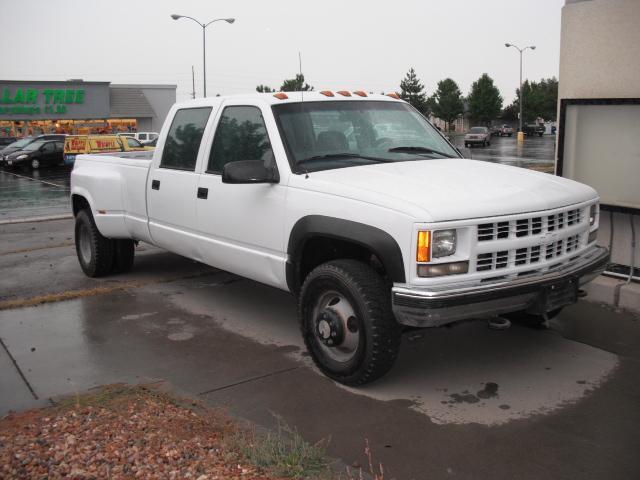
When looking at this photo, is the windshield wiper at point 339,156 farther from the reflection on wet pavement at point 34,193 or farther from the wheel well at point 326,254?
the reflection on wet pavement at point 34,193

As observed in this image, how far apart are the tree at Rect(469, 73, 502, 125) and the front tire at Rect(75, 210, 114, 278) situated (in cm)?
10288

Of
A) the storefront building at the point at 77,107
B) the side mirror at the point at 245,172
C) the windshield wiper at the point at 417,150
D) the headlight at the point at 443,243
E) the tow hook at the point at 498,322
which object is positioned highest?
the storefront building at the point at 77,107

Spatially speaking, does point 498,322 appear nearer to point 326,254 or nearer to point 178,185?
point 326,254

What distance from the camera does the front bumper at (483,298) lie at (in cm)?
407

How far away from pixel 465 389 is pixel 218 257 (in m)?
2.37

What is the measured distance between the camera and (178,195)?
6320mm

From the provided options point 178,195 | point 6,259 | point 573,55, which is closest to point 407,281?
point 178,195

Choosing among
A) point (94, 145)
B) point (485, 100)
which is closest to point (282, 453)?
point (94, 145)

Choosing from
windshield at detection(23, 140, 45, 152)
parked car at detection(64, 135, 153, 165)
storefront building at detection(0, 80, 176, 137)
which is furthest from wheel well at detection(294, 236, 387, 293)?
storefront building at detection(0, 80, 176, 137)

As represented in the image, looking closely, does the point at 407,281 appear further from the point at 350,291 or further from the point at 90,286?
the point at 90,286

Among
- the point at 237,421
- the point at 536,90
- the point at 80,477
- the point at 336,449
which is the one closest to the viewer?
the point at 80,477

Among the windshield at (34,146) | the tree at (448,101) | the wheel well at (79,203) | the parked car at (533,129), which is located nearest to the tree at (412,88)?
the tree at (448,101)

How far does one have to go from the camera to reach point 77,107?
59.2 meters

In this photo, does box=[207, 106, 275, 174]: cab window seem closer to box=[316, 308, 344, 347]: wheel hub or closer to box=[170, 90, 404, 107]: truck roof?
box=[170, 90, 404, 107]: truck roof
